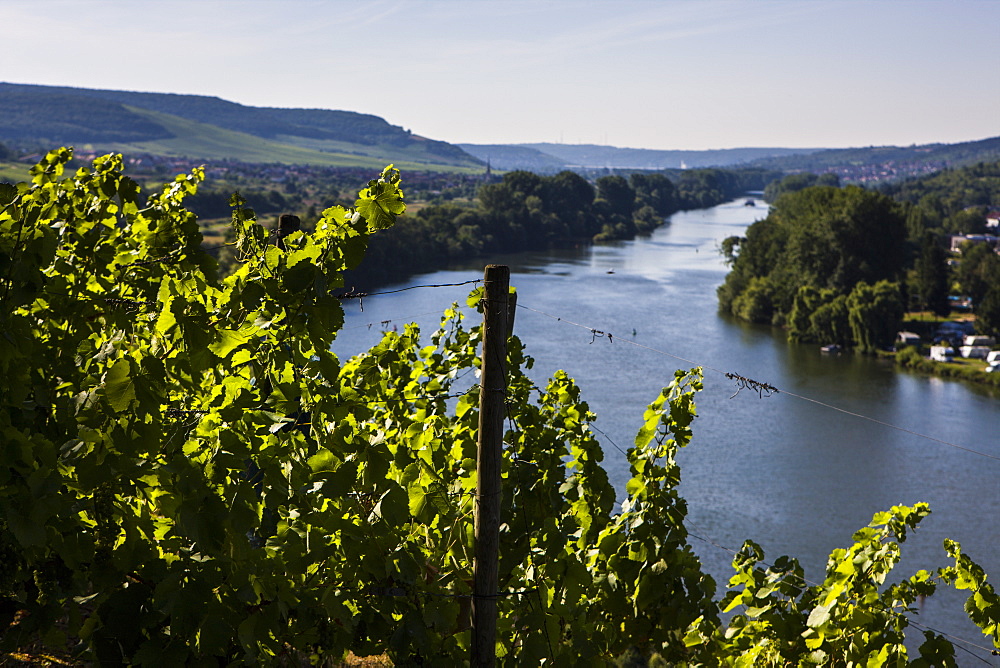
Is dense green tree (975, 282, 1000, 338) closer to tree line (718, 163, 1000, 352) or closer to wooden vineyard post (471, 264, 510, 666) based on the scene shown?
tree line (718, 163, 1000, 352)

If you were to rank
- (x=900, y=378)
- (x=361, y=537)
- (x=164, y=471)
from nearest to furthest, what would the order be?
1. (x=164, y=471)
2. (x=361, y=537)
3. (x=900, y=378)

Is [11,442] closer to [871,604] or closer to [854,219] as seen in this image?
[871,604]

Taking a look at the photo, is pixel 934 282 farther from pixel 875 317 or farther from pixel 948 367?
pixel 948 367

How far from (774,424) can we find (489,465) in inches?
932

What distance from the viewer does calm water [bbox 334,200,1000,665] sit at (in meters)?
18.0

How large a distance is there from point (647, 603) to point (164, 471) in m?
2.33

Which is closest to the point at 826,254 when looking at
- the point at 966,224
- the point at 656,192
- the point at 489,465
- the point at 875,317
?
the point at 875,317

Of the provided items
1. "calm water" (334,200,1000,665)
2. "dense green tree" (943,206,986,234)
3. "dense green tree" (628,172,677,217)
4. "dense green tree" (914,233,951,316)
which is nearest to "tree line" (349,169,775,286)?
"dense green tree" (628,172,677,217)

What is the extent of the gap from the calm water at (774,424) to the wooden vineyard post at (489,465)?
8214 millimetres

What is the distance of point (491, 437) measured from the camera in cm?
288

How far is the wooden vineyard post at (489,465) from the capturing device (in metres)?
2.84

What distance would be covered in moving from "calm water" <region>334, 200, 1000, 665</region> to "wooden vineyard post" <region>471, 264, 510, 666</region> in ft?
26.9

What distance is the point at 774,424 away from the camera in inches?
994

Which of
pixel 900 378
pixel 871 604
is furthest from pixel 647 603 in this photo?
pixel 900 378
